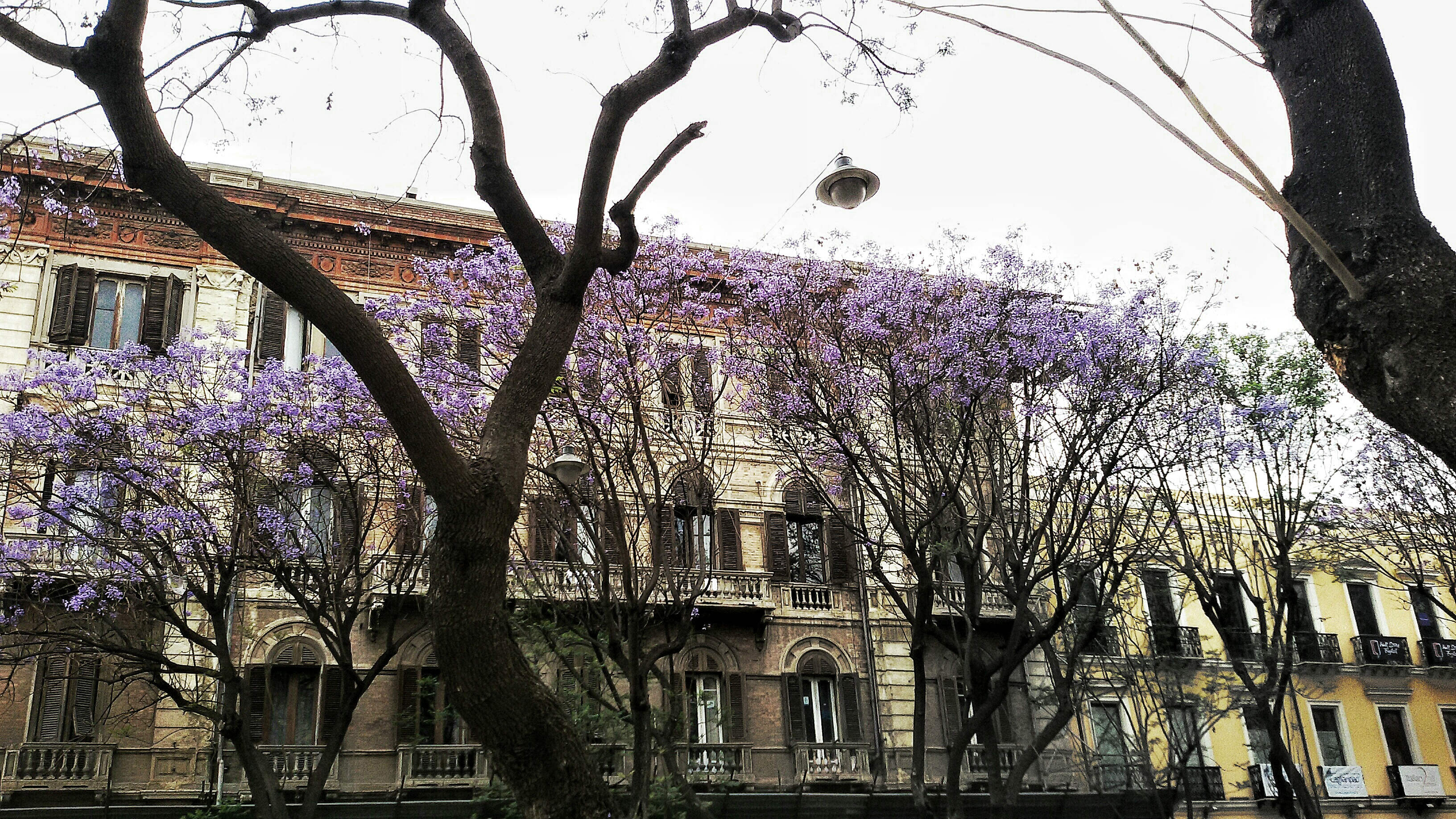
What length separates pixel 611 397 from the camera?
17156 millimetres

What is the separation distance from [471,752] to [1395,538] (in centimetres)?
1575

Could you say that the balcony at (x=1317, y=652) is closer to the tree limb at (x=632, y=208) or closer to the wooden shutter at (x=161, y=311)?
the wooden shutter at (x=161, y=311)

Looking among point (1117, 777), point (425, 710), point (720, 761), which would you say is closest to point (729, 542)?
point (720, 761)

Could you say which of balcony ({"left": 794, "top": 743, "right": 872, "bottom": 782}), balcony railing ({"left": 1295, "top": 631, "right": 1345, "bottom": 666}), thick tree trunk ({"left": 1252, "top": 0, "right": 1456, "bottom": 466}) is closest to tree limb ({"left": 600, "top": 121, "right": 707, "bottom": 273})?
thick tree trunk ({"left": 1252, "top": 0, "right": 1456, "bottom": 466})

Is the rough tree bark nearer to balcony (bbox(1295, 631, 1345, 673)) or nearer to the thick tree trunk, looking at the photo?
the thick tree trunk

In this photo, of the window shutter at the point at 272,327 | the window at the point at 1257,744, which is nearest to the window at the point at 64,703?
the window shutter at the point at 272,327

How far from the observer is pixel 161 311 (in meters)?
21.1

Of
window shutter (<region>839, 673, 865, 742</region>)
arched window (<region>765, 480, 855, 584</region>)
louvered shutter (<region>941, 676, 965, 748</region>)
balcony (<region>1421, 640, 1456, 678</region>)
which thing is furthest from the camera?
balcony (<region>1421, 640, 1456, 678</region>)

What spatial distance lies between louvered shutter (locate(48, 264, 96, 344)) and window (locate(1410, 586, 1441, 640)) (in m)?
29.2

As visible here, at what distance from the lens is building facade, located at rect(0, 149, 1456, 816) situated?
18141 mm

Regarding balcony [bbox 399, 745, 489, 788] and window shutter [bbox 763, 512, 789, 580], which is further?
window shutter [bbox 763, 512, 789, 580]

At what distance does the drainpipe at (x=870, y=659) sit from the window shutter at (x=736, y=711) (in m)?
2.34

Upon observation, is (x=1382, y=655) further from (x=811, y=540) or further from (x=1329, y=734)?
(x=811, y=540)

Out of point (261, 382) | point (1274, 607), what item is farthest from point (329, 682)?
point (1274, 607)
